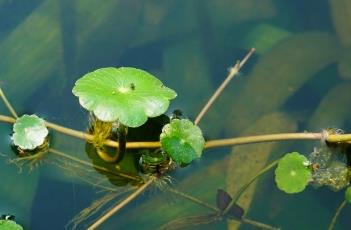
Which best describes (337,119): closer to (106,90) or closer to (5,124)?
(106,90)

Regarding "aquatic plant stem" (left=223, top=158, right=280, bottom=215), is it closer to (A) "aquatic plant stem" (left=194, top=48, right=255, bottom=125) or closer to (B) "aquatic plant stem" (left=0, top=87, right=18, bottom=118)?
(A) "aquatic plant stem" (left=194, top=48, right=255, bottom=125)

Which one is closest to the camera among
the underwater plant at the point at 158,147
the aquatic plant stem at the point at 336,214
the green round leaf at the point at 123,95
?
the green round leaf at the point at 123,95

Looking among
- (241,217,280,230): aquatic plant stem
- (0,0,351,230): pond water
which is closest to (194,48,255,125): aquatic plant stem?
(0,0,351,230): pond water

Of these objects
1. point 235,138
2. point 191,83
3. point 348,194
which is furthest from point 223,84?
point 348,194

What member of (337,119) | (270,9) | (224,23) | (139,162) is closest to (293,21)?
(270,9)

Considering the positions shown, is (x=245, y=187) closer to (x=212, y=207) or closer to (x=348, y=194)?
(x=212, y=207)

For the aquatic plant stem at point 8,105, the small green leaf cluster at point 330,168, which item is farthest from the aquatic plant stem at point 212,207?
the aquatic plant stem at point 8,105

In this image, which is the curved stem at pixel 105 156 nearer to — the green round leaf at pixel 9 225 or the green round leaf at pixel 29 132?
the green round leaf at pixel 29 132
